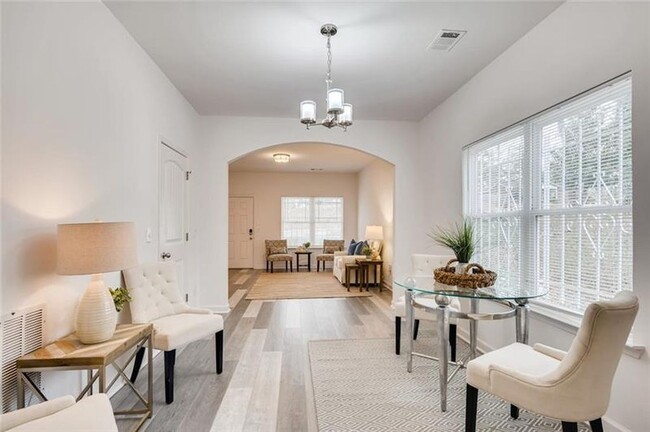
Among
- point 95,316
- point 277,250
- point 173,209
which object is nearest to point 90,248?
point 95,316

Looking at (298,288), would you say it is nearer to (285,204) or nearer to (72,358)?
(285,204)

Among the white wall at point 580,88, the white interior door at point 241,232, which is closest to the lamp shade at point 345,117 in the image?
the white wall at point 580,88

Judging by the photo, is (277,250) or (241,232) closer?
(277,250)

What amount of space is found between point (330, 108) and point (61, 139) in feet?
5.79

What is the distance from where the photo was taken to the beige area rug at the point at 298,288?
5898mm

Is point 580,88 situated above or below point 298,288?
above

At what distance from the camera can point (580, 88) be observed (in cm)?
219

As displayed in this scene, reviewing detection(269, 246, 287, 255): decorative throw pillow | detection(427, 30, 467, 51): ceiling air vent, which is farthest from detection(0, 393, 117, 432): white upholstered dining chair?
detection(269, 246, 287, 255): decorative throw pillow

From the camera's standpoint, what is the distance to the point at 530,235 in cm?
271

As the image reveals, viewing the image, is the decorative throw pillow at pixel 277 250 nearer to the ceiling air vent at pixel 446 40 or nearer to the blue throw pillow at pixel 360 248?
the blue throw pillow at pixel 360 248

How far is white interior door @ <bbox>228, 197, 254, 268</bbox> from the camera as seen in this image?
9469 mm

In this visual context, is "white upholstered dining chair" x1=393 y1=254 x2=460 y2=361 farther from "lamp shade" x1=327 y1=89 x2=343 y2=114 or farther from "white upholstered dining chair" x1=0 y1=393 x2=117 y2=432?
"white upholstered dining chair" x1=0 y1=393 x2=117 y2=432

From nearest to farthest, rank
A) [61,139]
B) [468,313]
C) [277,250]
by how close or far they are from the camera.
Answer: [61,139]
[468,313]
[277,250]

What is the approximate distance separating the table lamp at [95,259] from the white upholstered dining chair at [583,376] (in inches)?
81.6
